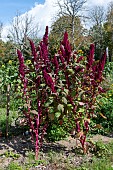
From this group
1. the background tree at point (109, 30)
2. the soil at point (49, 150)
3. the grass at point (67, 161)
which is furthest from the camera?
the background tree at point (109, 30)

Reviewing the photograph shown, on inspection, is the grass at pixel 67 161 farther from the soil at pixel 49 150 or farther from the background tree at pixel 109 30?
the background tree at pixel 109 30

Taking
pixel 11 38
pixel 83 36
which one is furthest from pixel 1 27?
pixel 83 36

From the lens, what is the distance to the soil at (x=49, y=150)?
12.1ft

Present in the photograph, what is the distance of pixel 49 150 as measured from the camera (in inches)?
159

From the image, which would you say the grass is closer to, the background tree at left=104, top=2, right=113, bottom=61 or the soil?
the soil

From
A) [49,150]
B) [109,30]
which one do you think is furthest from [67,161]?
[109,30]

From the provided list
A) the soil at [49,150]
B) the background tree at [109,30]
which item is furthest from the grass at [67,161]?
the background tree at [109,30]

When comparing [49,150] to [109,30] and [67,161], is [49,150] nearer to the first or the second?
[67,161]

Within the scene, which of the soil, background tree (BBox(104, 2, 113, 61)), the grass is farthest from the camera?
background tree (BBox(104, 2, 113, 61))

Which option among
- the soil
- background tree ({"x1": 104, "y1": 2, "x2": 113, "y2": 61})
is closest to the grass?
the soil

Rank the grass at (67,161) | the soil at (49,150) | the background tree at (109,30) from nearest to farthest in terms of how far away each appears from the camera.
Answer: the grass at (67,161), the soil at (49,150), the background tree at (109,30)

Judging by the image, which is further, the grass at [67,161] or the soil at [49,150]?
the soil at [49,150]

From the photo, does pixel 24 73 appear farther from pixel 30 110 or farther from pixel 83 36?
pixel 83 36

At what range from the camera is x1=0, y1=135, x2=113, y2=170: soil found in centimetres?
368
